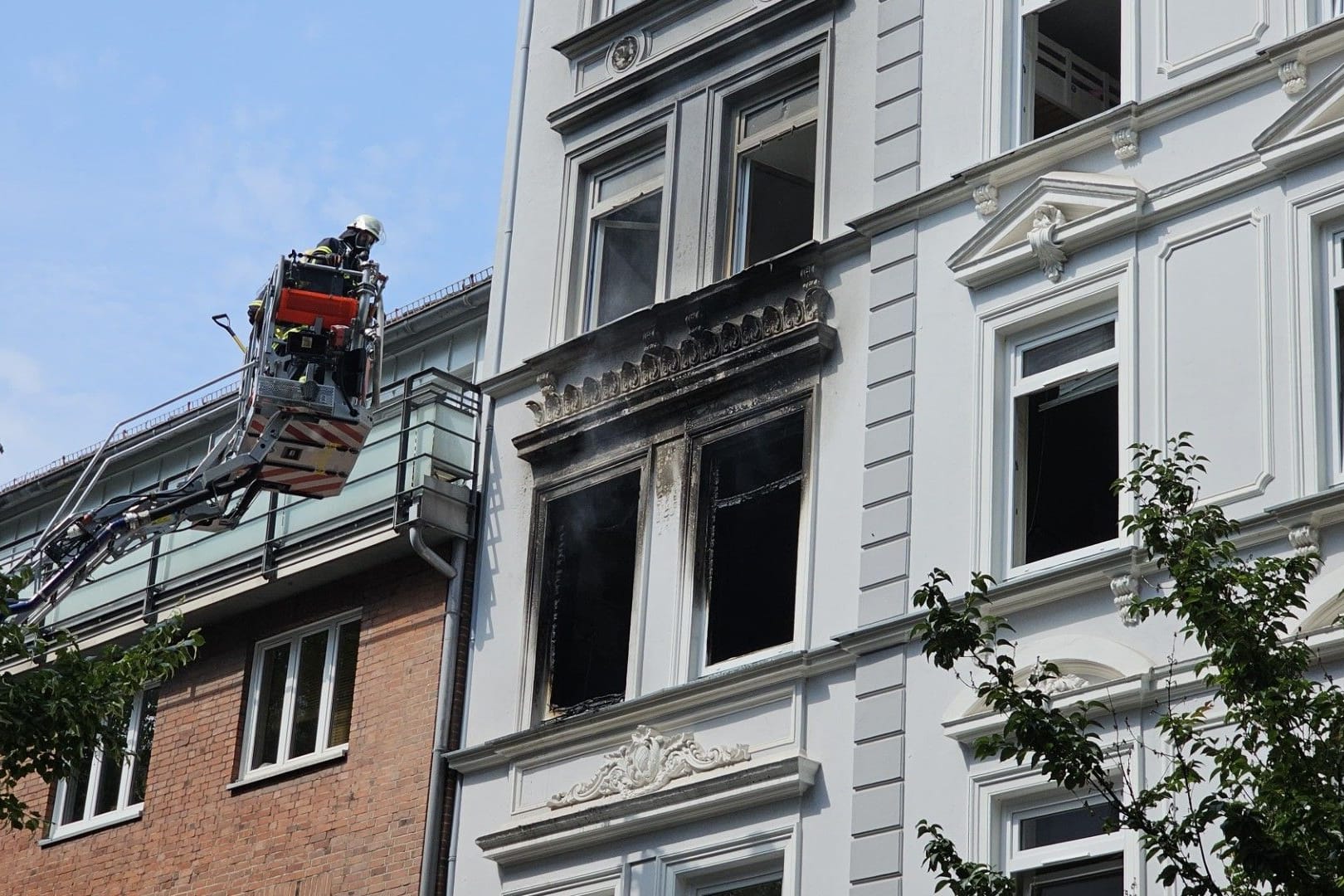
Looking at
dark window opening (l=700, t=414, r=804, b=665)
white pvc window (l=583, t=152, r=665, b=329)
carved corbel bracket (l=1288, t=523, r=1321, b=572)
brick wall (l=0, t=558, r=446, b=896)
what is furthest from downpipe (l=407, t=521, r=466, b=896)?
carved corbel bracket (l=1288, t=523, r=1321, b=572)

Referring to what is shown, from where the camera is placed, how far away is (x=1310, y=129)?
48.9ft

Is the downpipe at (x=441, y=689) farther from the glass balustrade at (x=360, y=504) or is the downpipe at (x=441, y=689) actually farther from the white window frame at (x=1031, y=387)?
the white window frame at (x=1031, y=387)

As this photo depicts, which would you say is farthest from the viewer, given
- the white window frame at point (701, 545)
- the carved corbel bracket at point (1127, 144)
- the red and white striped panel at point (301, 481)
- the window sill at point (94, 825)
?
the window sill at point (94, 825)

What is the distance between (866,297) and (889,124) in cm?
146

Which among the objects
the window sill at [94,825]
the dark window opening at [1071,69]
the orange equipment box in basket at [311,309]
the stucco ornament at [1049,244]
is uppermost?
the dark window opening at [1071,69]

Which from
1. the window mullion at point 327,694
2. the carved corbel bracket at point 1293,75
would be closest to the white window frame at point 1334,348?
the carved corbel bracket at point 1293,75

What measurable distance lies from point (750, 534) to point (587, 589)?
6.06 feet

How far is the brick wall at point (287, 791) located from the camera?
63.9ft

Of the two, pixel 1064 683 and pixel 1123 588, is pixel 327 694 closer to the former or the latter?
pixel 1064 683

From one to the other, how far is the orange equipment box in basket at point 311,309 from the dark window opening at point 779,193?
3563mm

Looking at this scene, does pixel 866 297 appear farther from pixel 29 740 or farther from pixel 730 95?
pixel 29 740

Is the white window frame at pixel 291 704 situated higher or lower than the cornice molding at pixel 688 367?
lower

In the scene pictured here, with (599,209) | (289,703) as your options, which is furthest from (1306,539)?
(289,703)

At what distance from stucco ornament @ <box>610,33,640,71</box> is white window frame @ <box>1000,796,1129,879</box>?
29.1 ft
